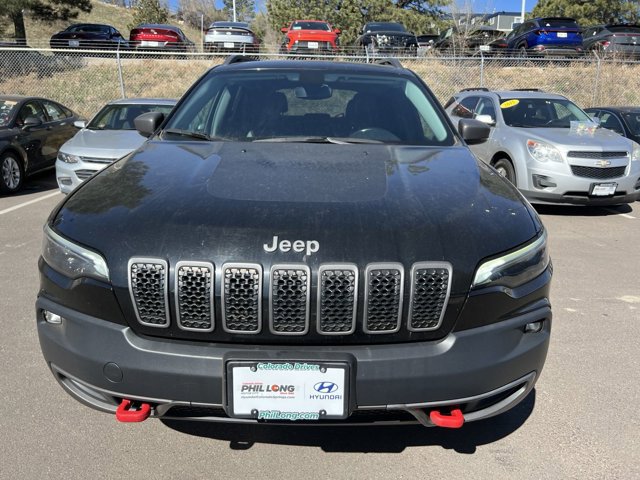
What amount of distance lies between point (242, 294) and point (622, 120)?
399 inches

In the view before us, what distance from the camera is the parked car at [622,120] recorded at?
977 centimetres

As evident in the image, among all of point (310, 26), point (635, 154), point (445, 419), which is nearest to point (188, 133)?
point (445, 419)

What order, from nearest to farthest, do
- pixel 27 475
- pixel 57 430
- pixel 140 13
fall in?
pixel 27 475
pixel 57 430
pixel 140 13

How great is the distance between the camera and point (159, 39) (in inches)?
789

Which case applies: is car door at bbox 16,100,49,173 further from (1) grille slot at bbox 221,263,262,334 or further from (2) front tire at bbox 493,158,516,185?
(1) grille slot at bbox 221,263,262,334

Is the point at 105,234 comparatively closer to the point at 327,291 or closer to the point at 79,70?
the point at 327,291

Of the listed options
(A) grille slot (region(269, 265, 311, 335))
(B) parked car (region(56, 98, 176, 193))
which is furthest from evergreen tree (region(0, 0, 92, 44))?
(A) grille slot (region(269, 265, 311, 335))

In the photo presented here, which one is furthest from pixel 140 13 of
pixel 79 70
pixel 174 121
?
pixel 174 121

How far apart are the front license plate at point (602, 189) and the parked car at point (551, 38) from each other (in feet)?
40.9

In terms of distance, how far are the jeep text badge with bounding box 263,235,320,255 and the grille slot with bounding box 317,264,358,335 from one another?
8 centimetres

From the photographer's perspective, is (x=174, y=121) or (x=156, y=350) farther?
(x=174, y=121)

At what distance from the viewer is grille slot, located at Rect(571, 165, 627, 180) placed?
7.59 meters

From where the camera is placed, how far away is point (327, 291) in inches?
79.4

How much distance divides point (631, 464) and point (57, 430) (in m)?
2.74
